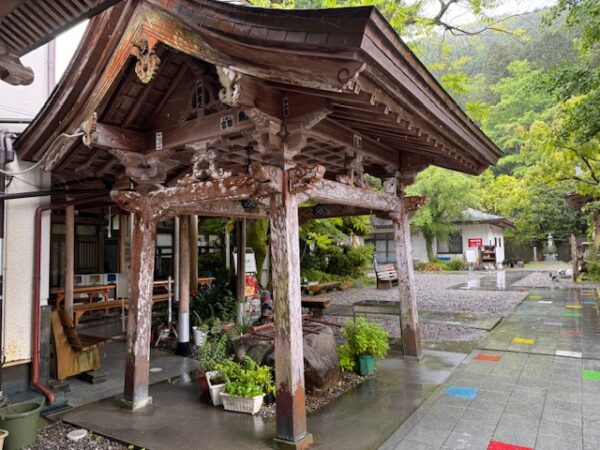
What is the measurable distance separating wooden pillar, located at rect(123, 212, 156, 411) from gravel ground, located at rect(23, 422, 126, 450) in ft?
2.29

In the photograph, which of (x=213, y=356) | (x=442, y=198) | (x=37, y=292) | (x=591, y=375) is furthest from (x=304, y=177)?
(x=442, y=198)

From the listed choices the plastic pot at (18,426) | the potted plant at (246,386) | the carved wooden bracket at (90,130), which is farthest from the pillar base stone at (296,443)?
the carved wooden bracket at (90,130)

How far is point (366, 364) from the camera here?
19.7 ft

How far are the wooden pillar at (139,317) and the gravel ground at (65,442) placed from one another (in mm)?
696

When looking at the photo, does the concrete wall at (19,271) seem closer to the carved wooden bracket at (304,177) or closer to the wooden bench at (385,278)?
the carved wooden bracket at (304,177)

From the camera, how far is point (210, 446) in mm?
3996

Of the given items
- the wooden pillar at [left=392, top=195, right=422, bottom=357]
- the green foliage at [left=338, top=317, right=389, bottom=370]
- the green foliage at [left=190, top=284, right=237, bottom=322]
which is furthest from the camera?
the green foliage at [left=190, top=284, right=237, bottom=322]

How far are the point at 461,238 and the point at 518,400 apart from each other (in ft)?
95.8

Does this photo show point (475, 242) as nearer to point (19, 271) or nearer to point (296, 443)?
point (296, 443)

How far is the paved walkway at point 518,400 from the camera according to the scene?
13.0 feet

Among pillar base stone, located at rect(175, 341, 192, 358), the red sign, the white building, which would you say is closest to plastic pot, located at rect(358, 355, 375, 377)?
pillar base stone, located at rect(175, 341, 192, 358)

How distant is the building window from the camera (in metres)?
32.4

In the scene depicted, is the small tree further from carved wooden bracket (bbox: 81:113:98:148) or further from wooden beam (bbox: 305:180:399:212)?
carved wooden bracket (bbox: 81:113:98:148)

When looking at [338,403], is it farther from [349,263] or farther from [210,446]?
[349,263]
